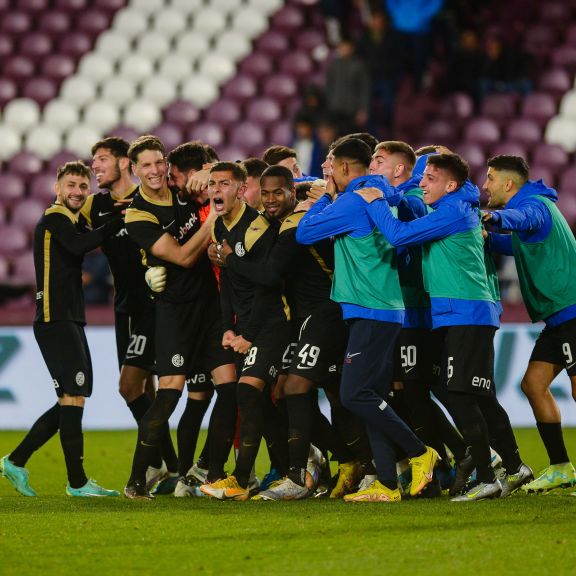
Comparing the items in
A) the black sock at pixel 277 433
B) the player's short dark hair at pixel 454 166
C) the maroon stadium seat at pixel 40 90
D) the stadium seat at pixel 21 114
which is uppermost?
the maroon stadium seat at pixel 40 90

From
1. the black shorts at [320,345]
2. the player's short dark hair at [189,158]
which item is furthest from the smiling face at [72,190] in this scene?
the black shorts at [320,345]

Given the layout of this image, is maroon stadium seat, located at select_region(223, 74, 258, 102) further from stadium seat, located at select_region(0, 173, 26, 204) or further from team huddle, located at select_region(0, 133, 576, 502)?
team huddle, located at select_region(0, 133, 576, 502)

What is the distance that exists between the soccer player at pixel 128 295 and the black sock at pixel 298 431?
1168 mm

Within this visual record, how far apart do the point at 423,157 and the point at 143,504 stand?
9.81 feet

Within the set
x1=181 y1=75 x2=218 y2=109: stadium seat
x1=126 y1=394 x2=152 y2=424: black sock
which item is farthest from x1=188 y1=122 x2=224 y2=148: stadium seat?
x1=126 y1=394 x2=152 y2=424: black sock

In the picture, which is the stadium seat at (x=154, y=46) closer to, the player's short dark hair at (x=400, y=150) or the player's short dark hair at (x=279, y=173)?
the player's short dark hair at (x=400, y=150)

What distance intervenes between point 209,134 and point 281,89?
1446mm

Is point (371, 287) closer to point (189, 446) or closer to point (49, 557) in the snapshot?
point (189, 446)

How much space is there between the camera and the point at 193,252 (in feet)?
25.4

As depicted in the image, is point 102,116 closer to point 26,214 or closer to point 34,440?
point 26,214

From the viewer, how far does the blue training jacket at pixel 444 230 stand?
281 inches

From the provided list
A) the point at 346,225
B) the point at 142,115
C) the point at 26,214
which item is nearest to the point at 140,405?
the point at 346,225

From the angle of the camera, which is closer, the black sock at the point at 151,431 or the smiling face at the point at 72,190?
the black sock at the point at 151,431

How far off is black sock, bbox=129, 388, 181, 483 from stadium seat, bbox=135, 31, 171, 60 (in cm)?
1239
